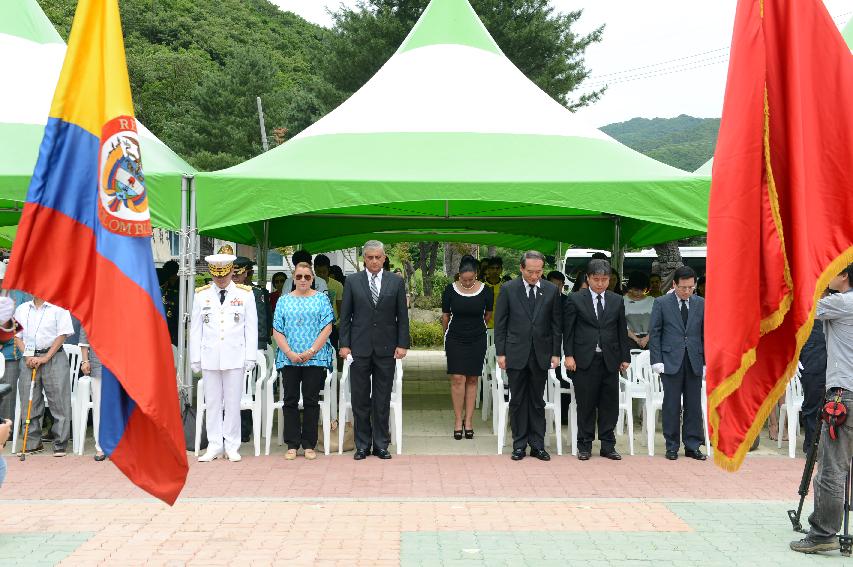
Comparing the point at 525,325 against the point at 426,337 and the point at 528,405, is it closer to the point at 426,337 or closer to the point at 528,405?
the point at 528,405

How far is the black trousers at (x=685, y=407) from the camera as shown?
863 centimetres

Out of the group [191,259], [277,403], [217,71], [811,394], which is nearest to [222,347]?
[277,403]

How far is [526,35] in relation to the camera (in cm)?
2742

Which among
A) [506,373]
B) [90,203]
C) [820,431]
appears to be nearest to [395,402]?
[506,373]

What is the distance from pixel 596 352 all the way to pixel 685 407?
101 centimetres

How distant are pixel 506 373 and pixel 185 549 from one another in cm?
420

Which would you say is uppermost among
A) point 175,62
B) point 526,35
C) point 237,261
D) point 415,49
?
point 175,62

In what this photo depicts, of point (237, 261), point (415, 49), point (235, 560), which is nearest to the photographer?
point (235, 560)

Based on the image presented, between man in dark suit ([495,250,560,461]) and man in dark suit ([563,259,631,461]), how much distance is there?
0.56ft

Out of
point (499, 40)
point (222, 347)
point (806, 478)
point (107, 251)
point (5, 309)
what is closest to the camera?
point (107, 251)

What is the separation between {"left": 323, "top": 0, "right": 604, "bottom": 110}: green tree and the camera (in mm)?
27625

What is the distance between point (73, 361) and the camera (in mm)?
9023

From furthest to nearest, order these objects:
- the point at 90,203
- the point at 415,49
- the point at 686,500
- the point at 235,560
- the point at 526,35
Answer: the point at 526,35, the point at 415,49, the point at 686,500, the point at 235,560, the point at 90,203

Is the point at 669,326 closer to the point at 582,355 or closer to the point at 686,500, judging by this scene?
the point at 582,355
